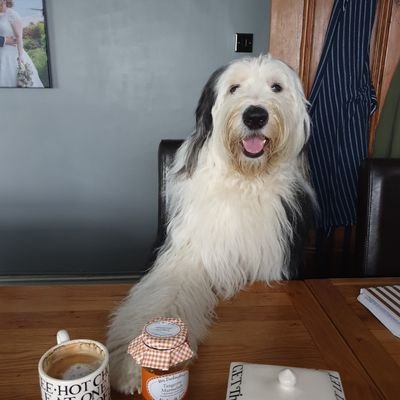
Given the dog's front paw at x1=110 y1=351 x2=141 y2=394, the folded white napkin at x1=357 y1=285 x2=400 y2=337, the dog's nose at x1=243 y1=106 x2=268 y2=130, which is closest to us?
the dog's front paw at x1=110 y1=351 x2=141 y2=394

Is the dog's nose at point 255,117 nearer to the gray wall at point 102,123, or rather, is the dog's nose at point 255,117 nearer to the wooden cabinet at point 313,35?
the wooden cabinet at point 313,35

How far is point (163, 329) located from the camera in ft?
2.14

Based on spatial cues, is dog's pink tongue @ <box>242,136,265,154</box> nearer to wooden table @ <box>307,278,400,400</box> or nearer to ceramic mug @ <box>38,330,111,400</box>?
wooden table @ <box>307,278,400,400</box>

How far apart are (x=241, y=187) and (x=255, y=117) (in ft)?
0.75

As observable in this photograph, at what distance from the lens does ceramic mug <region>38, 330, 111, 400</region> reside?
0.58 m

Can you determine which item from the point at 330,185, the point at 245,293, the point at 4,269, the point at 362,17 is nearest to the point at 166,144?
the point at 245,293

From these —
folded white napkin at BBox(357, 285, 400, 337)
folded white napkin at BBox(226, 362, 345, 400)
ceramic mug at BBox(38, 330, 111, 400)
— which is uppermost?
ceramic mug at BBox(38, 330, 111, 400)

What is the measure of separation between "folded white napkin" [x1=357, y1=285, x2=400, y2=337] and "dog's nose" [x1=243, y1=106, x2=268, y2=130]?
0.56m

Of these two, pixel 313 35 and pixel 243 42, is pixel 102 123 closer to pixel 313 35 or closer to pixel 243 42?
pixel 243 42

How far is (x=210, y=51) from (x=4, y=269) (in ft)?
5.97

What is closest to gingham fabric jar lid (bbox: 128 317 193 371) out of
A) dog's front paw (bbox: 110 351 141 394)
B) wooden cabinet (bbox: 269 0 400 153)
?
dog's front paw (bbox: 110 351 141 394)

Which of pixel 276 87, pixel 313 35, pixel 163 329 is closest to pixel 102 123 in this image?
pixel 313 35

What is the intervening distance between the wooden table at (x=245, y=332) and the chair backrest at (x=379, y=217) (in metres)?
0.27

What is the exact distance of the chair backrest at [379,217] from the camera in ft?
4.58
